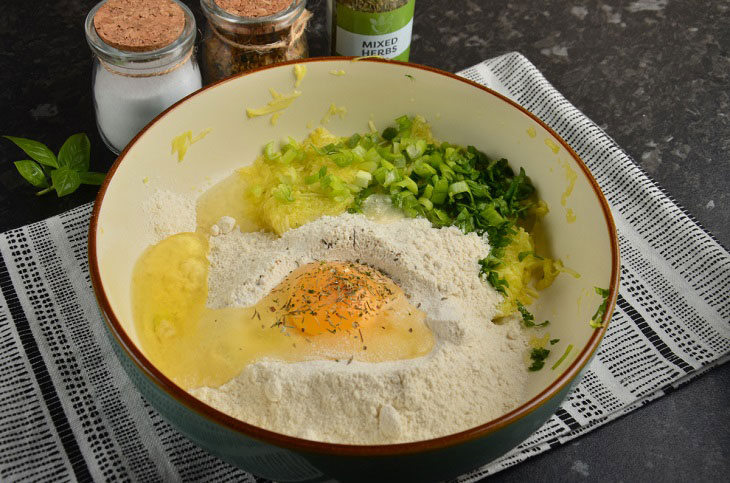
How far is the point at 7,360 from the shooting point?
1597 millimetres

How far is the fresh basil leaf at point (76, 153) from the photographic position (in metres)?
1.93

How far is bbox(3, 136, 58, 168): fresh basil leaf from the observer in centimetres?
190

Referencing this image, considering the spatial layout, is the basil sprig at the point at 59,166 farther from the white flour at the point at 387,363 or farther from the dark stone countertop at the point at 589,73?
the white flour at the point at 387,363

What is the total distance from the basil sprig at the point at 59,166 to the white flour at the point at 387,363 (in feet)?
1.39

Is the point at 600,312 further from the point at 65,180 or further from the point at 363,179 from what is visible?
the point at 65,180

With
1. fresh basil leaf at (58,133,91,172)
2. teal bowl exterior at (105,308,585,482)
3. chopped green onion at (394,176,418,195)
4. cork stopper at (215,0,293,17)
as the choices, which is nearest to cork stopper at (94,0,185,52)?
cork stopper at (215,0,293,17)

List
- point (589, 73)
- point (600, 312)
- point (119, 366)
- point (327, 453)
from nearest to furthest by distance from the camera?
point (327, 453)
point (600, 312)
point (119, 366)
point (589, 73)

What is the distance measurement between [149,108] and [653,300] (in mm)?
1258

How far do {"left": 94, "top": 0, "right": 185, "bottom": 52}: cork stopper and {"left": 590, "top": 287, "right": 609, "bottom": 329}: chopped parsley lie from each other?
110 cm

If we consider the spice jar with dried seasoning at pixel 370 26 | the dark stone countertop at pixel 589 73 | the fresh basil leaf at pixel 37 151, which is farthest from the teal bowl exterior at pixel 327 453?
the spice jar with dried seasoning at pixel 370 26

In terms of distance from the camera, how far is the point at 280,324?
1.53 m

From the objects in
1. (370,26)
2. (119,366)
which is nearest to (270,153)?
(370,26)

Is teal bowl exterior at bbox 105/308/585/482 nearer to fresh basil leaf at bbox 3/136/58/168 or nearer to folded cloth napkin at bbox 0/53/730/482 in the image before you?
folded cloth napkin at bbox 0/53/730/482

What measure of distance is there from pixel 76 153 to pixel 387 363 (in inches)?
39.7
